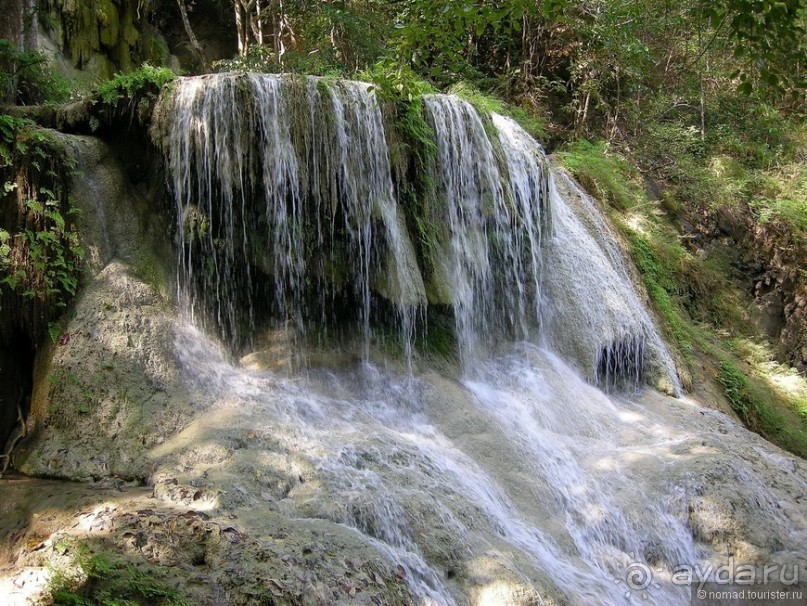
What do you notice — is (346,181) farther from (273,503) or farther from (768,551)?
(768,551)

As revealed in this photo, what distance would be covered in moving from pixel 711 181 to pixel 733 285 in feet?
8.37

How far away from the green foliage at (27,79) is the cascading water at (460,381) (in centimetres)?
303

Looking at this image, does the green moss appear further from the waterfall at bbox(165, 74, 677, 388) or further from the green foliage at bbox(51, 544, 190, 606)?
the green foliage at bbox(51, 544, 190, 606)

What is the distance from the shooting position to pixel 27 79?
8117 millimetres

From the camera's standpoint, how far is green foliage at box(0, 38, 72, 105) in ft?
25.6

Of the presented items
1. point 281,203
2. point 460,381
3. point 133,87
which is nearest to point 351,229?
point 281,203

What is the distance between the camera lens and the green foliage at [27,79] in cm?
780

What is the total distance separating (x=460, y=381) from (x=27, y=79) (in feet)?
22.9

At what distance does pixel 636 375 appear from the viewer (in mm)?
8797

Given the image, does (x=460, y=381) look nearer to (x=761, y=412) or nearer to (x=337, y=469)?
(x=337, y=469)

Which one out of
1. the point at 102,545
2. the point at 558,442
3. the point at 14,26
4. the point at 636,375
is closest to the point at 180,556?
the point at 102,545

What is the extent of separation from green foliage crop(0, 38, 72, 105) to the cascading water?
9.95 feet

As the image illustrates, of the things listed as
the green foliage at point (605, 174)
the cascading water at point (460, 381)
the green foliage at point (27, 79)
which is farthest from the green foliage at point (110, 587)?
the green foliage at point (605, 174)

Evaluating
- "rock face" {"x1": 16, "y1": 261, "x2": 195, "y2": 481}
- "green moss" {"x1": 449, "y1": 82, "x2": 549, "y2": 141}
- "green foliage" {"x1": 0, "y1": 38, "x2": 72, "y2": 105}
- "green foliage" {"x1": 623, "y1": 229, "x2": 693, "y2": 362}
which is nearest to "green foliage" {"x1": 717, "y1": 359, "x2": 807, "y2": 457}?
"green foliage" {"x1": 623, "y1": 229, "x2": 693, "y2": 362}
